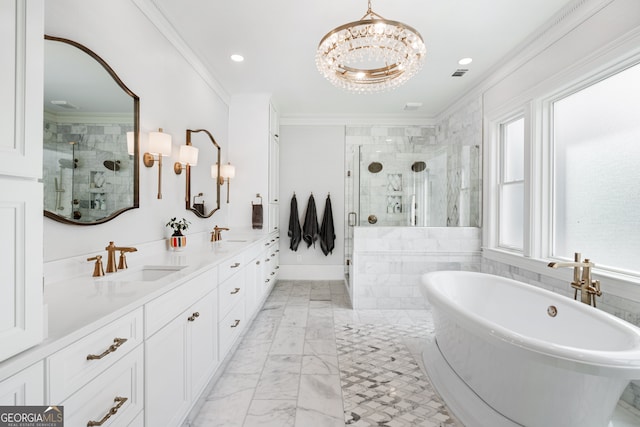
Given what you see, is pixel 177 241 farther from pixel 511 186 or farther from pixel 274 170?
pixel 511 186

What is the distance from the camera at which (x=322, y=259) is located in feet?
16.1

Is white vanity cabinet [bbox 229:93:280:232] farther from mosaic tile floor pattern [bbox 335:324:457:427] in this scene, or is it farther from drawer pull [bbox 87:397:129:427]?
drawer pull [bbox 87:397:129:427]

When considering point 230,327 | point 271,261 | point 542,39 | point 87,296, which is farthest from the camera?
point 271,261

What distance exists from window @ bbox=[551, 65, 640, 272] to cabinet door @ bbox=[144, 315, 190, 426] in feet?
9.01

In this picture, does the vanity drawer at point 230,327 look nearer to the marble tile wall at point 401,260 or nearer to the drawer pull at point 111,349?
the drawer pull at point 111,349

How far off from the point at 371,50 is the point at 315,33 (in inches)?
33.6

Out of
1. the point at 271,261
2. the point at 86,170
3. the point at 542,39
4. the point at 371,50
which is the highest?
the point at 542,39

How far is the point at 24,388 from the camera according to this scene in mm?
713

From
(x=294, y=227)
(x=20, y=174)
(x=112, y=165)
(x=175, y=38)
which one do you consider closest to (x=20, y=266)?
(x=20, y=174)

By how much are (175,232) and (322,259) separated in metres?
2.87

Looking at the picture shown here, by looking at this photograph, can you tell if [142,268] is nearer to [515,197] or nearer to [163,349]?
[163,349]

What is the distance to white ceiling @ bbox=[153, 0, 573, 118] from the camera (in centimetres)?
224

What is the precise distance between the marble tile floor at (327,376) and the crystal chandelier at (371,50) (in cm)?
217

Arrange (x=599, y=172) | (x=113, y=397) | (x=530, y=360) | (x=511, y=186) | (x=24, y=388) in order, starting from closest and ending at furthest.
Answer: (x=24, y=388) < (x=113, y=397) < (x=530, y=360) < (x=599, y=172) < (x=511, y=186)
